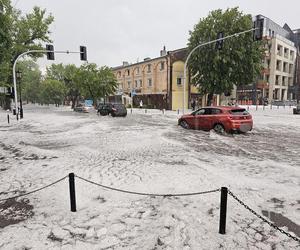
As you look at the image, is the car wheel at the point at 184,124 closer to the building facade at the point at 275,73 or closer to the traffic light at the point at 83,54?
the traffic light at the point at 83,54

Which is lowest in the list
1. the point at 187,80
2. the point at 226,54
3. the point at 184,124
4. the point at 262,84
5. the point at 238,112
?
the point at 184,124

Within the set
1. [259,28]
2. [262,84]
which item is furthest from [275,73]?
[259,28]

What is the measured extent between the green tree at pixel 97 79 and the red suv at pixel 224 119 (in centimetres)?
3230

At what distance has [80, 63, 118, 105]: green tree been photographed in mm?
45062

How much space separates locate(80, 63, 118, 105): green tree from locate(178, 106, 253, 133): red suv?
32301 millimetres

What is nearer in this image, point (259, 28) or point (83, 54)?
point (259, 28)

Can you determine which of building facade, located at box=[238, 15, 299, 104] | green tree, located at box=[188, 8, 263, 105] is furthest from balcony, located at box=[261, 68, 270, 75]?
green tree, located at box=[188, 8, 263, 105]

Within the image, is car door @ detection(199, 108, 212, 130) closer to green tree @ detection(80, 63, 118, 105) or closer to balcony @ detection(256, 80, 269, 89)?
green tree @ detection(80, 63, 118, 105)

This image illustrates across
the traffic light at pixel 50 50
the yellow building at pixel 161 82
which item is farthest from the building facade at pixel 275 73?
the traffic light at pixel 50 50

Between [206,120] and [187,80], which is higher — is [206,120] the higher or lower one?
the lower one

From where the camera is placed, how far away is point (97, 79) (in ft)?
146

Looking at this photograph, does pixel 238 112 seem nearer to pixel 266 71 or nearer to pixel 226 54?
pixel 226 54

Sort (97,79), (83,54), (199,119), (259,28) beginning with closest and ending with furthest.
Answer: (259,28) < (199,119) < (83,54) < (97,79)

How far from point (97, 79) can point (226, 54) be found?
24263mm
